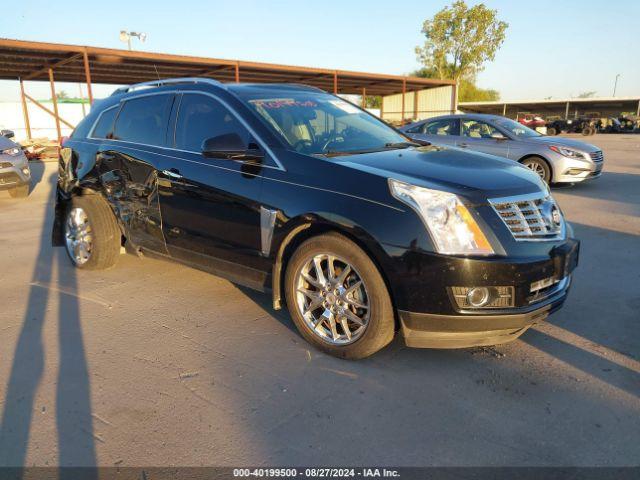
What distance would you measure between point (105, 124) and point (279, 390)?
350cm

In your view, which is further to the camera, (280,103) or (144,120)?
(144,120)

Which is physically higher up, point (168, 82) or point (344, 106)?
point (168, 82)

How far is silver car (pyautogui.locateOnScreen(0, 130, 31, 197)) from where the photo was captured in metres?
9.18

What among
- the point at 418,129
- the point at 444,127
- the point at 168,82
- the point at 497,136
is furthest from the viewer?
the point at 418,129

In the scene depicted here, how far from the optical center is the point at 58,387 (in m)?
2.82

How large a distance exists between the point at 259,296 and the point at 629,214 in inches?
238

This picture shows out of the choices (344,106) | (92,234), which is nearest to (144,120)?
(92,234)

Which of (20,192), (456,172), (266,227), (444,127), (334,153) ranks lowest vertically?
(20,192)

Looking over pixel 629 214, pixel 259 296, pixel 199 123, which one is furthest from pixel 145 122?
pixel 629 214

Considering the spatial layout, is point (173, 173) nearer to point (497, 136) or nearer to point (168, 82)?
point (168, 82)

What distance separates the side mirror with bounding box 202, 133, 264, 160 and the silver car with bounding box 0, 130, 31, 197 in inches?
310

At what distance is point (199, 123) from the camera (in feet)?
12.6

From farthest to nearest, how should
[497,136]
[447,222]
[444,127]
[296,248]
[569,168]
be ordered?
[444,127], [497,136], [569,168], [296,248], [447,222]

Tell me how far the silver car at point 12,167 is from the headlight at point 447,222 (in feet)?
30.3
